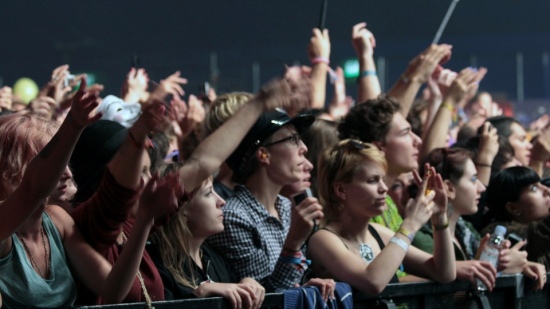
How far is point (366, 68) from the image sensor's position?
6.94 metres

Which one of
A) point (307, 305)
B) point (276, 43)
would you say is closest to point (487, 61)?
point (276, 43)

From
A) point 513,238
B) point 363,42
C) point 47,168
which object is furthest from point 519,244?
point 47,168

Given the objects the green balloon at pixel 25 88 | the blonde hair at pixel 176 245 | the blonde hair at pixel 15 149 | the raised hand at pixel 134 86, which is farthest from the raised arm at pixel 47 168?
the green balloon at pixel 25 88

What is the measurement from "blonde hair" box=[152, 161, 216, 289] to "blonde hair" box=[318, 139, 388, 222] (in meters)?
0.97

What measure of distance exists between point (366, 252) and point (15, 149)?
208 centimetres

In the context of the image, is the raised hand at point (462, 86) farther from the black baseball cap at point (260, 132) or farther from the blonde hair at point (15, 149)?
the blonde hair at point (15, 149)

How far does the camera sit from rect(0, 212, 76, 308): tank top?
10.6ft

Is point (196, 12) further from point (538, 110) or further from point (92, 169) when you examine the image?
point (538, 110)

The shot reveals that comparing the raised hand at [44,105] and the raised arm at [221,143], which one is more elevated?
the raised arm at [221,143]

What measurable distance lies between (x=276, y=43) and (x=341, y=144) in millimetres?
7746

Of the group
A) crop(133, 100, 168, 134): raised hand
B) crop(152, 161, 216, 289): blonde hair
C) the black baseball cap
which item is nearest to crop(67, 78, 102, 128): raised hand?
crop(133, 100, 168, 134): raised hand

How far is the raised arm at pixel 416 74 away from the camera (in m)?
6.70

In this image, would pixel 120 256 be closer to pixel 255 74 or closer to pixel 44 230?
pixel 44 230

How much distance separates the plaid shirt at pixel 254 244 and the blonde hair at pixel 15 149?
Result: 4.78 feet
